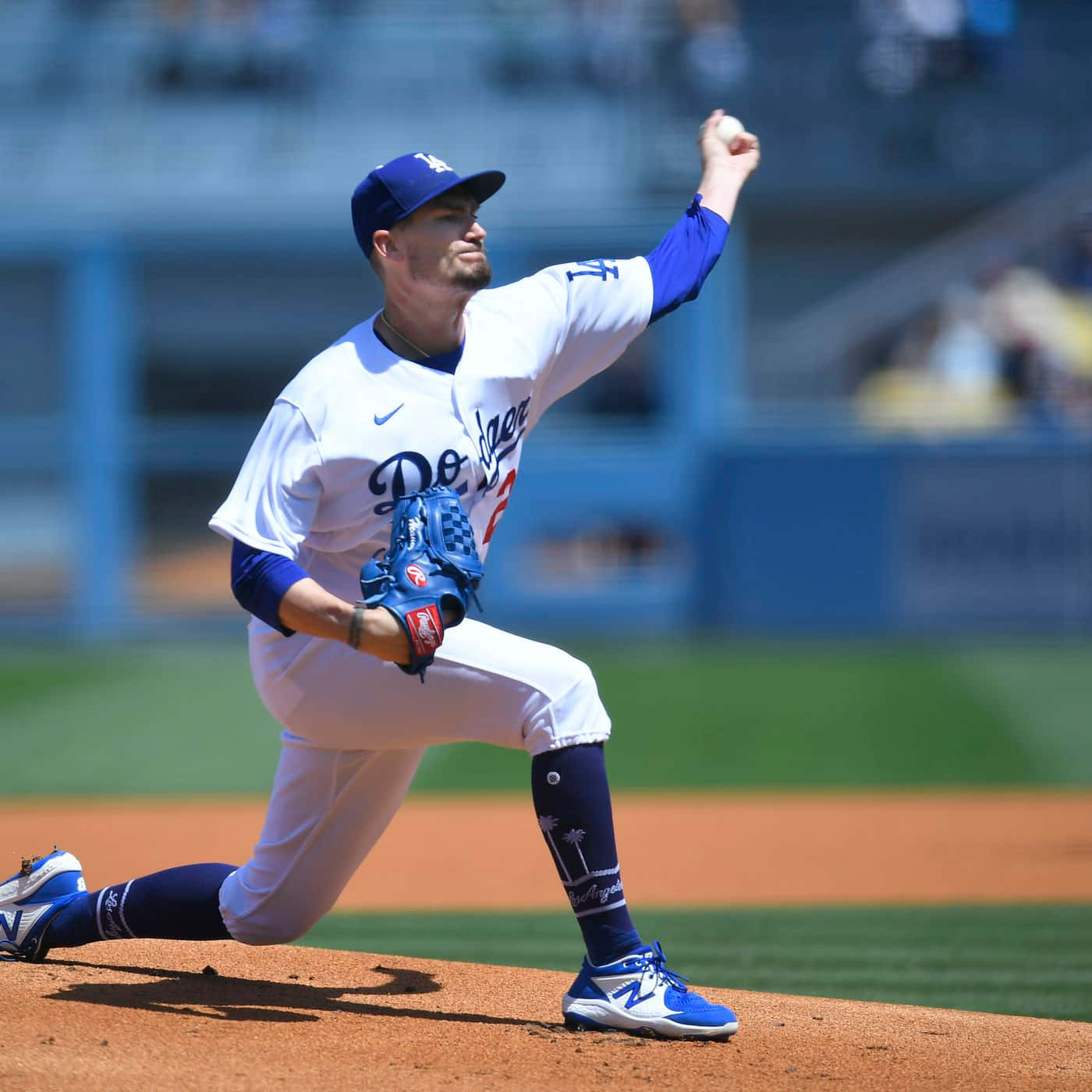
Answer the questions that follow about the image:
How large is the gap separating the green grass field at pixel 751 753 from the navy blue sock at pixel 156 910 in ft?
3.47

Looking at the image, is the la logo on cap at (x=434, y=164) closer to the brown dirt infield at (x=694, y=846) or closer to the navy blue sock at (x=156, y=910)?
the navy blue sock at (x=156, y=910)

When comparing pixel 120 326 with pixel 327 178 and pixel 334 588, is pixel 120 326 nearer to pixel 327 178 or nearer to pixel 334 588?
pixel 327 178

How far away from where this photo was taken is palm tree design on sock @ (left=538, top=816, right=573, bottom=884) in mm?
3186

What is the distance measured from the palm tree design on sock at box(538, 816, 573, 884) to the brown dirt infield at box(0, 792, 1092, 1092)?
32cm

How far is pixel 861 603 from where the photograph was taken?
41.6 ft

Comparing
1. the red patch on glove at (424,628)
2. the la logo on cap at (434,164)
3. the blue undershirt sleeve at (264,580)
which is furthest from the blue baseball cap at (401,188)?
the red patch on glove at (424,628)

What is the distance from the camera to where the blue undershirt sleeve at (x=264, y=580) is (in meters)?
3.00

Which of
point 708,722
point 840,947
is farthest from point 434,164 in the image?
point 708,722

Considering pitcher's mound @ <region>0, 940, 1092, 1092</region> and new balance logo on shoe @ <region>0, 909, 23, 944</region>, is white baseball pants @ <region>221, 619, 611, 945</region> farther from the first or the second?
new balance logo on shoe @ <region>0, 909, 23, 944</region>

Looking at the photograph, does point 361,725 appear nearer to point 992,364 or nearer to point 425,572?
point 425,572

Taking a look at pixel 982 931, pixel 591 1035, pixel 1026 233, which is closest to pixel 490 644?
pixel 591 1035

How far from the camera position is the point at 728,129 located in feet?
12.9

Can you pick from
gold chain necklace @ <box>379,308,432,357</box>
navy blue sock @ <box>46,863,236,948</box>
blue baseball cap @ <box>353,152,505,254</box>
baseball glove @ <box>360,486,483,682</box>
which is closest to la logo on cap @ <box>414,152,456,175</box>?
blue baseball cap @ <box>353,152,505,254</box>

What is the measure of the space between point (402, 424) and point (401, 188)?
48 centimetres
